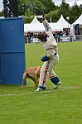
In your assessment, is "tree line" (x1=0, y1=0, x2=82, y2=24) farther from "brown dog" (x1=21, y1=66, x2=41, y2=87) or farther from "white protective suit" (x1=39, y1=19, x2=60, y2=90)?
"white protective suit" (x1=39, y1=19, x2=60, y2=90)

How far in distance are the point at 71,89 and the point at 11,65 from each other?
2668mm

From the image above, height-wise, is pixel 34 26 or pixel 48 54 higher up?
pixel 48 54

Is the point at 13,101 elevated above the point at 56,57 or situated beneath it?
situated beneath

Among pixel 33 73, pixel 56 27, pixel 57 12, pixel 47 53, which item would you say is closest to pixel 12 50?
pixel 33 73

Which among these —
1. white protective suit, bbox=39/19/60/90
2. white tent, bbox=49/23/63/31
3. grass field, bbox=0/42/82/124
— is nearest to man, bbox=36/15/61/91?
white protective suit, bbox=39/19/60/90

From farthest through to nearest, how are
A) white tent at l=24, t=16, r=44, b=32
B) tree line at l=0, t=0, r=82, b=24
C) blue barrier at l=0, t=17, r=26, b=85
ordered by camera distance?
1. tree line at l=0, t=0, r=82, b=24
2. white tent at l=24, t=16, r=44, b=32
3. blue barrier at l=0, t=17, r=26, b=85

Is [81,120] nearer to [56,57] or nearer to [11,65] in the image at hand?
[56,57]

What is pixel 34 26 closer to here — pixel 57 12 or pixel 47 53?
pixel 57 12

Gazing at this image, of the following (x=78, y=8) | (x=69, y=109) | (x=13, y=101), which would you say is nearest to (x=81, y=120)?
(x=69, y=109)

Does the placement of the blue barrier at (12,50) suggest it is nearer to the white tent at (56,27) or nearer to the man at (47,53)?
the man at (47,53)

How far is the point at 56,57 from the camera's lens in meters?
11.9

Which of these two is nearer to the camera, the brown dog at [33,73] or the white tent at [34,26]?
the brown dog at [33,73]

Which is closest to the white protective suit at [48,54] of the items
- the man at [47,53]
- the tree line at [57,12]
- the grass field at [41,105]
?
the man at [47,53]

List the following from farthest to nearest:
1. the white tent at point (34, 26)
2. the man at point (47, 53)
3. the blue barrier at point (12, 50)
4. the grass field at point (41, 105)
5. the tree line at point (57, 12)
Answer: the tree line at point (57, 12) → the white tent at point (34, 26) → the blue barrier at point (12, 50) → the man at point (47, 53) → the grass field at point (41, 105)
